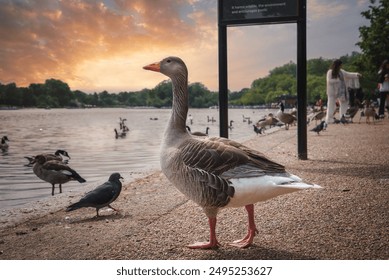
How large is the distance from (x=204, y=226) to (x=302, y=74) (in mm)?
3058

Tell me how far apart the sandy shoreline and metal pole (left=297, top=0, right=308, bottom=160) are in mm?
933

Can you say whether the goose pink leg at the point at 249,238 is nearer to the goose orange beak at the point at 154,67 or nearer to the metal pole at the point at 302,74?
the goose orange beak at the point at 154,67

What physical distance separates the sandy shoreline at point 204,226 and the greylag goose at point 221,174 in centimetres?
25

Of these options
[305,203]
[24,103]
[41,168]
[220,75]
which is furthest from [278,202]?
[41,168]

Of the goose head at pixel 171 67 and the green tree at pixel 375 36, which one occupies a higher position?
the green tree at pixel 375 36

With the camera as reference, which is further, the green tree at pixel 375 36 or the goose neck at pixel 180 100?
the green tree at pixel 375 36

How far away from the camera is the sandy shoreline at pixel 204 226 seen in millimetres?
2332

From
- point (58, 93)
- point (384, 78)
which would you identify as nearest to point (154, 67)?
point (58, 93)

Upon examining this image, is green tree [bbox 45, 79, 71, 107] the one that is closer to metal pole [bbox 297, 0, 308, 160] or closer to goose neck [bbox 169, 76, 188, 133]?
goose neck [bbox 169, 76, 188, 133]

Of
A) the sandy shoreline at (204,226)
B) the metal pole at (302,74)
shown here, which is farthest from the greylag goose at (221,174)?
the metal pole at (302,74)

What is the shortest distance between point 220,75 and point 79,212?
7.74 feet

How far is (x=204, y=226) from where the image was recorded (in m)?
2.79

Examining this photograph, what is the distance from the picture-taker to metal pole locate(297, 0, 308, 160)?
4655 mm

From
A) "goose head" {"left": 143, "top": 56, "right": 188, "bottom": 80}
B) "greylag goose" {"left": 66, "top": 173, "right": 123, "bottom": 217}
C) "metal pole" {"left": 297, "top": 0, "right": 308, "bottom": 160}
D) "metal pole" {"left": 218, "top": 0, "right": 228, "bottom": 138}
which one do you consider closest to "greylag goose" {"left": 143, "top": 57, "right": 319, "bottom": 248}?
"goose head" {"left": 143, "top": 56, "right": 188, "bottom": 80}
